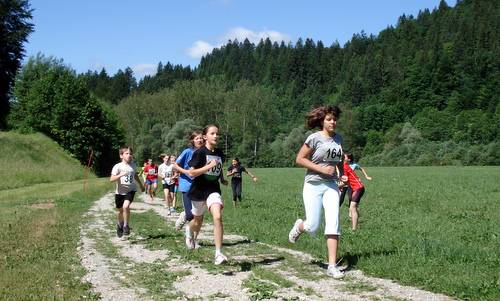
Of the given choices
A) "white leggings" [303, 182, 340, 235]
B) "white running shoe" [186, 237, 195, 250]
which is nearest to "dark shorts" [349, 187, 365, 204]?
"white running shoe" [186, 237, 195, 250]

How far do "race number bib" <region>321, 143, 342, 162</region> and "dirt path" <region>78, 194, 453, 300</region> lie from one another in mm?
1591

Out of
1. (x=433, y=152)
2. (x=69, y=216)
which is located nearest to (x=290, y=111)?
(x=433, y=152)

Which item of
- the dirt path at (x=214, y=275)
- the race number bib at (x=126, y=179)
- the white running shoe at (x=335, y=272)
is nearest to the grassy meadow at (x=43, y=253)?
the dirt path at (x=214, y=275)

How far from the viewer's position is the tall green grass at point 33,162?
124ft

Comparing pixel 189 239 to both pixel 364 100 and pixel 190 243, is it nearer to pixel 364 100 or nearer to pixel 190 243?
pixel 190 243

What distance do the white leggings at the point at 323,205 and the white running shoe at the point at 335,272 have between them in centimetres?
47

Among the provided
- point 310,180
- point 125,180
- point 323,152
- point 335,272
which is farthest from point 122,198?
point 335,272

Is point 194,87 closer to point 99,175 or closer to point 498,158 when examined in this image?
point 99,175

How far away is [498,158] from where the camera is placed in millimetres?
71438

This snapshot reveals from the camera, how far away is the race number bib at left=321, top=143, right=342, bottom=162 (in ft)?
24.4

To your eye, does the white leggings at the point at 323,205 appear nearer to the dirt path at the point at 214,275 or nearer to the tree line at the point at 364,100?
the dirt path at the point at 214,275

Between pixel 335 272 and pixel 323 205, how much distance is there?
38.7 inches

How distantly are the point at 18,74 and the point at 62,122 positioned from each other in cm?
1084

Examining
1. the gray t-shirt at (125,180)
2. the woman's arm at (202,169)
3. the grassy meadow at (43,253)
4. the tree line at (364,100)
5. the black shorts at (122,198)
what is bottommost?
the grassy meadow at (43,253)
